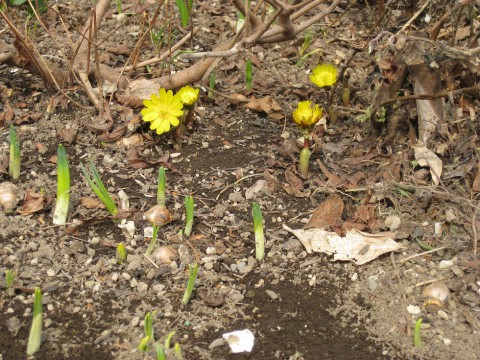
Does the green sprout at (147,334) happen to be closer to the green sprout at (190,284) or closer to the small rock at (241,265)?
the green sprout at (190,284)

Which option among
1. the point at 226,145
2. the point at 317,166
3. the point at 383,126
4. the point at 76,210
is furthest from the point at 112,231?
the point at 383,126

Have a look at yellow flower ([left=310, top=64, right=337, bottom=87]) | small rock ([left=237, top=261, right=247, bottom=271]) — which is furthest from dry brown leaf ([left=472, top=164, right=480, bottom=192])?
small rock ([left=237, top=261, right=247, bottom=271])

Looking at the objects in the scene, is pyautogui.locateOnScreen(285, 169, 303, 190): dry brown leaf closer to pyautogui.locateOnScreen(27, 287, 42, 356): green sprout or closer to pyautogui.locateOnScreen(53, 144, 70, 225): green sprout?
pyautogui.locateOnScreen(53, 144, 70, 225): green sprout

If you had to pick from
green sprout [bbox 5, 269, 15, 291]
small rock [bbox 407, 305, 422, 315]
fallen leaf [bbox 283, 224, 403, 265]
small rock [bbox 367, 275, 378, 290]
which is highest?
green sprout [bbox 5, 269, 15, 291]

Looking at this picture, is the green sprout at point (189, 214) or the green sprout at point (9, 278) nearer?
the green sprout at point (9, 278)

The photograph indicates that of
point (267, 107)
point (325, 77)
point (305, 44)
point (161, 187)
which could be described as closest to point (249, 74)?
point (267, 107)

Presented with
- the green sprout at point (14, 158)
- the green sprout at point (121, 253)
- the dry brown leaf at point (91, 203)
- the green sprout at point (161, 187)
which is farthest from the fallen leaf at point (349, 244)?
the green sprout at point (14, 158)

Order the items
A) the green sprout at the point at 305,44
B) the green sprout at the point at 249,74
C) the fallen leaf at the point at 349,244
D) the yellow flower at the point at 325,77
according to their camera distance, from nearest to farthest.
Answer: the fallen leaf at the point at 349,244 → the yellow flower at the point at 325,77 → the green sprout at the point at 249,74 → the green sprout at the point at 305,44
